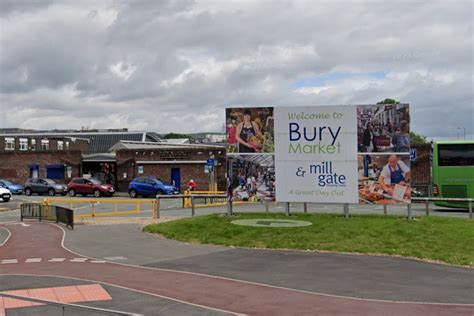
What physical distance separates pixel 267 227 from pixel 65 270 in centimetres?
701

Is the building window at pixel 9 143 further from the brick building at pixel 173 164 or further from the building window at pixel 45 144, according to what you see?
the brick building at pixel 173 164

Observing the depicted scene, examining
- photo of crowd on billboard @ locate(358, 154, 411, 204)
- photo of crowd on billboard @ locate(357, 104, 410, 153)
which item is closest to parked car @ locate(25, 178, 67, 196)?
photo of crowd on billboard @ locate(358, 154, 411, 204)

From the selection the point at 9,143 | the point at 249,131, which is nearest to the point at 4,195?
the point at 249,131

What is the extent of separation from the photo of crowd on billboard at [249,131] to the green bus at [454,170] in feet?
41.7

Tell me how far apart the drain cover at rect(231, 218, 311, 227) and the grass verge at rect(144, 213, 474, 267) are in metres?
0.39

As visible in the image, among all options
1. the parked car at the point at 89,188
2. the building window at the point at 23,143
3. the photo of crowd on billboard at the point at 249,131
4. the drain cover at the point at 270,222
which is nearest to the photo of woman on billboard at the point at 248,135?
the photo of crowd on billboard at the point at 249,131

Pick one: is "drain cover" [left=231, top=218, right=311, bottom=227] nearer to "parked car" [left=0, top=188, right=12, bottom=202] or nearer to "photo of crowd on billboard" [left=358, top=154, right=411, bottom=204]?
"photo of crowd on billboard" [left=358, top=154, right=411, bottom=204]

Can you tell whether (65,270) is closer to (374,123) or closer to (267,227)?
(267,227)

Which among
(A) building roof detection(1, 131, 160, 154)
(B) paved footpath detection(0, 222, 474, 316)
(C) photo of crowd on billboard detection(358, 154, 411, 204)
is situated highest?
(A) building roof detection(1, 131, 160, 154)

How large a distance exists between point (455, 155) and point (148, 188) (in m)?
24.9

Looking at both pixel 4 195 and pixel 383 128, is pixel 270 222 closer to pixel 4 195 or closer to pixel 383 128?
pixel 383 128

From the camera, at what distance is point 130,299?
32.1 ft

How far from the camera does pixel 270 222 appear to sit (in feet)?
63.5

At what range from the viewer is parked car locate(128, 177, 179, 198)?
46.2 meters
